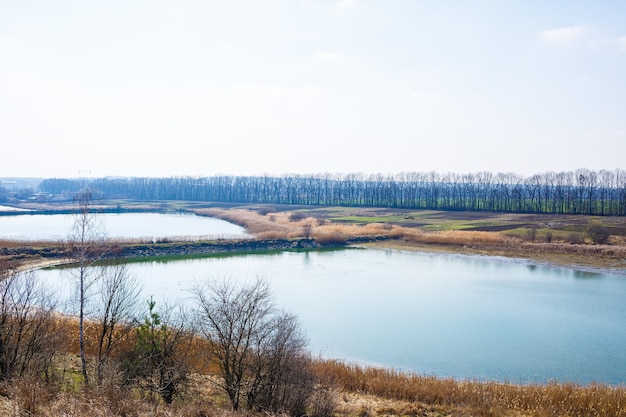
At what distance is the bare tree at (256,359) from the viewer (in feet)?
32.1

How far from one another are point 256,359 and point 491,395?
5455 mm

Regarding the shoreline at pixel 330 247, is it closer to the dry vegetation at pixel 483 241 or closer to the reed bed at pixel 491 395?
the dry vegetation at pixel 483 241

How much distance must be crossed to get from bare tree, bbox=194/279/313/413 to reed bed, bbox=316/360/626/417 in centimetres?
185

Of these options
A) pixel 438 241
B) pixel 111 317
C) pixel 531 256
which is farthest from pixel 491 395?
pixel 438 241

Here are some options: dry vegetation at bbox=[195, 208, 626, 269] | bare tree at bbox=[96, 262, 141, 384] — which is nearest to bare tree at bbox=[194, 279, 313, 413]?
bare tree at bbox=[96, 262, 141, 384]

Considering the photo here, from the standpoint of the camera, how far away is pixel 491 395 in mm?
11648

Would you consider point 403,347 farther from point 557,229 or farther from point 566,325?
point 557,229

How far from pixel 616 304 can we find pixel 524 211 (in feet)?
166

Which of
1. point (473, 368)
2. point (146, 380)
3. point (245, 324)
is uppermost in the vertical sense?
point (245, 324)

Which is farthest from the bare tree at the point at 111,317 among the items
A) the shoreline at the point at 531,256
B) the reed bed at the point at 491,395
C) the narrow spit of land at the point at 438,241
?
the shoreline at the point at 531,256

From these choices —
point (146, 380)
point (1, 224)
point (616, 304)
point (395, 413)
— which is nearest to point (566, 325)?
point (616, 304)

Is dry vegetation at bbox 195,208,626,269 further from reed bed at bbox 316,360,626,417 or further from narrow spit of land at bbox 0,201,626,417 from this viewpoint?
reed bed at bbox 316,360,626,417

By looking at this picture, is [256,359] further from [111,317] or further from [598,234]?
[598,234]

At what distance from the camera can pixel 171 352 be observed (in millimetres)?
10594
